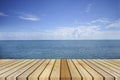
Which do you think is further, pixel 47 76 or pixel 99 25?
pixel 99 25

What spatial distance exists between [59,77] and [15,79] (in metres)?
0.53

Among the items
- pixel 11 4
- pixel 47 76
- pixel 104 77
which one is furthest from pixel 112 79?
pixel 11 4

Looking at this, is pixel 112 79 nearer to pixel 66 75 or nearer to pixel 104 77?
pixel 104 77

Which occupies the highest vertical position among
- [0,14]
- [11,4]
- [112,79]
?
[11,4]

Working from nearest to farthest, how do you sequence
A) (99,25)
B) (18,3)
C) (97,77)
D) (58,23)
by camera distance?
(97,77), (18,3), (58,23), (99,25)

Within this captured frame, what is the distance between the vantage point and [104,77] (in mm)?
1919

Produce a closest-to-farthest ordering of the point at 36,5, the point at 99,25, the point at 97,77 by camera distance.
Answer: the point at 97,77 → the point at 36,5 → the point at 99,25

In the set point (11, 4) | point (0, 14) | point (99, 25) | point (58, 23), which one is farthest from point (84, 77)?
point (99, 25)

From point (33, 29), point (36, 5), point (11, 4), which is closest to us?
point (11, 4)

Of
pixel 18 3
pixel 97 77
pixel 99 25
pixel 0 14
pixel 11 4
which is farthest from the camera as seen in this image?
pixel 99 25

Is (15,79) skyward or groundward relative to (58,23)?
groundward

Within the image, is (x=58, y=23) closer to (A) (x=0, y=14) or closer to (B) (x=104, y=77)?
(A) (x=0, y=14)

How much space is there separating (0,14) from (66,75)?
5.89 m

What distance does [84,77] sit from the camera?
6.29 feet
